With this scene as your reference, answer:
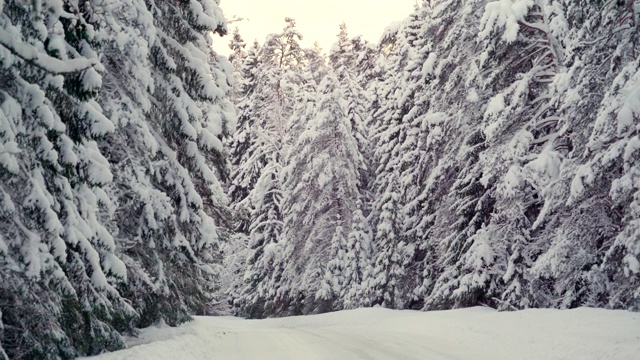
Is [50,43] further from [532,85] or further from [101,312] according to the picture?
[532,85]

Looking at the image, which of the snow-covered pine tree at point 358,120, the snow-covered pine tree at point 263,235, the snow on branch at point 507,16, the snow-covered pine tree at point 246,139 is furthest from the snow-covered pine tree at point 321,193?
the snow on branch at point 507,16

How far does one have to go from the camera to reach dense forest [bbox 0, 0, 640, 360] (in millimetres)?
6680

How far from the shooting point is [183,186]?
1207 cm

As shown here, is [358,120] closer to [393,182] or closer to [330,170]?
[330,170]

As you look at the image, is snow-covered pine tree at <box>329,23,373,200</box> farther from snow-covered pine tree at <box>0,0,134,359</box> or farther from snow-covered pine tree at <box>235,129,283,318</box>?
snow-covered pine tree at <box>0,0,134,359</box>

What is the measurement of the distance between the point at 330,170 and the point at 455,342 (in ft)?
53.6

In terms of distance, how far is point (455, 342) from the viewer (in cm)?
1207

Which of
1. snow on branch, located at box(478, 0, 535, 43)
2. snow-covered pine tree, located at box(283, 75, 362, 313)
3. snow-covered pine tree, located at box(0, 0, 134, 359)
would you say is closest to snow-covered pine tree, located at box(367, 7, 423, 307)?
snow-covered pine tree, located at box(283, 75, 362, 313)

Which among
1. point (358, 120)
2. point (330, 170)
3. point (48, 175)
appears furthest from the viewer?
point (358, 120)

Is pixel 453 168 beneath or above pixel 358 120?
beneath

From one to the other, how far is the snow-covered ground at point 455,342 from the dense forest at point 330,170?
0.82 metres

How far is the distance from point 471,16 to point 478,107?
3386mm

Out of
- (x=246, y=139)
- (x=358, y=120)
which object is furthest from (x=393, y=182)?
(x=246, y=139)

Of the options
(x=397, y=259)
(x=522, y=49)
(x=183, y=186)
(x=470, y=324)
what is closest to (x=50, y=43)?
(x=183, y=186)
